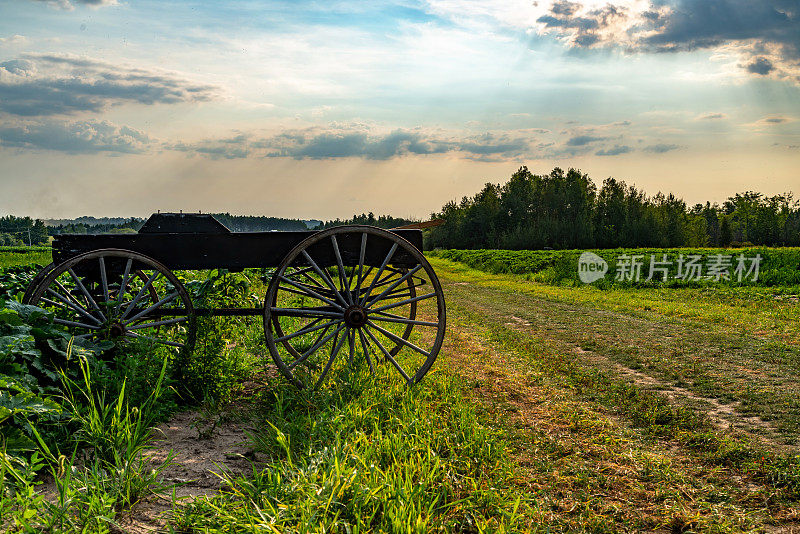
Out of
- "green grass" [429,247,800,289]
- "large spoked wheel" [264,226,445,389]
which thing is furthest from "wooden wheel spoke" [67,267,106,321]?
"green grass" [429,247,800,289]

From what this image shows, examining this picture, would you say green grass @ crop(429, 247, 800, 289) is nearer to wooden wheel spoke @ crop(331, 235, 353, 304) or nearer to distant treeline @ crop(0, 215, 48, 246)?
wooden wheel spoke @ crop(331, 235, 353, 304)

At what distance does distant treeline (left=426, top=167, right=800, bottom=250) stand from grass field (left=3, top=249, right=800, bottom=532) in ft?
166

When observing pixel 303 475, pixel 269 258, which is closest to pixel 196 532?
pixel 303 475

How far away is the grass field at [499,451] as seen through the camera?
3.16 metres

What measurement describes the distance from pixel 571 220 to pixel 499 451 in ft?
195

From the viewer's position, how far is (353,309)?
560cm

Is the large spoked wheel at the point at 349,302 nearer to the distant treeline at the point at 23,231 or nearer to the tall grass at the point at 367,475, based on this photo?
the tall grass at the point at 367,475

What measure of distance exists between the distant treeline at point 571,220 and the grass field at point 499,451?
1998 inches

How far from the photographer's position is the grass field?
316 cm

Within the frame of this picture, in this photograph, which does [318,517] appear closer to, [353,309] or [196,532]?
[196,532]

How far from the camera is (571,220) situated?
60.4 m

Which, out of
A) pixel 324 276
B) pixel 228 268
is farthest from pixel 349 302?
pixel 228 268

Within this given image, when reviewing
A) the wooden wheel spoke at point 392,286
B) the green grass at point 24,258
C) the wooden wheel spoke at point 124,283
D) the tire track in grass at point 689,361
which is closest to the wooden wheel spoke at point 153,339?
the wooden wheel spoke at point 124,283

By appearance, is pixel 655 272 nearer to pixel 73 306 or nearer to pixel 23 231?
pixel 73 306
